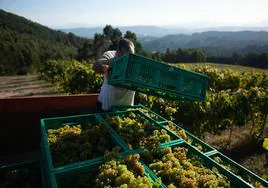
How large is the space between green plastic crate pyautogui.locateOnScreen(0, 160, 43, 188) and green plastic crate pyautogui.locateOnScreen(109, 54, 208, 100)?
1.63m

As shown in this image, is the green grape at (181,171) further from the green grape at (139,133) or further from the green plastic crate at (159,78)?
the green plastic crate at (159,78)

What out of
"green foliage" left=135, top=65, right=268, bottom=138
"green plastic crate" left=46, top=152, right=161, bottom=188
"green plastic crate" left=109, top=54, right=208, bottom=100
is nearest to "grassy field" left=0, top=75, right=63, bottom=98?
"green foliage" left=135, top=65, right=268, bottom=138

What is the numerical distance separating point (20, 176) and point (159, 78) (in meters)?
2.15

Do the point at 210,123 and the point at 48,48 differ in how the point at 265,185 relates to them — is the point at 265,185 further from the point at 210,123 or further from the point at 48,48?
the point at 48,48

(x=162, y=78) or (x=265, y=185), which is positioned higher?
(x=162, y=78)

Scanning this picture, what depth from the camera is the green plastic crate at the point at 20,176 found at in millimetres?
2717

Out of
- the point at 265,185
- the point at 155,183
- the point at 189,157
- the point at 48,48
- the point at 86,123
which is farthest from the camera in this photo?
the point at 48,48

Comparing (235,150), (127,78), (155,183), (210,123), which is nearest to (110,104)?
(127,78)

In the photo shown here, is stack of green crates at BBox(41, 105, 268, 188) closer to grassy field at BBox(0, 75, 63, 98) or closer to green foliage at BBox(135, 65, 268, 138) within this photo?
green foliage at BBox(135, 65, 268, 138)

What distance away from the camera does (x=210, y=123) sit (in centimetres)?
650

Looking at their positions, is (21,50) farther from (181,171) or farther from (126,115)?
(181,171)

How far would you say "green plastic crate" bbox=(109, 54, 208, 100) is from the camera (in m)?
2.83

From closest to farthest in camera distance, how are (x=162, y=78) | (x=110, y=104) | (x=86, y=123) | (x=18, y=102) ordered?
(x=162, y=78) < (x=86, y=123) < (x=110, y=104) < (x=18, y=102)

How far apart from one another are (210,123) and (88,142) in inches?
186
